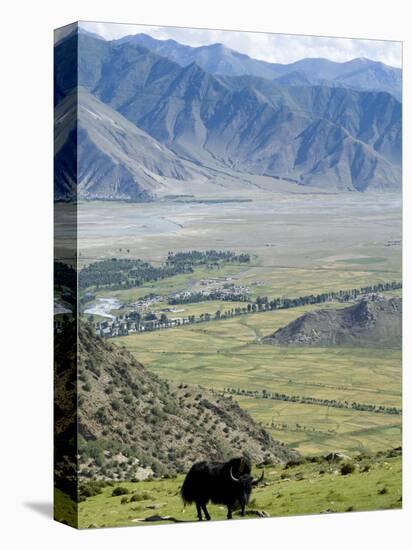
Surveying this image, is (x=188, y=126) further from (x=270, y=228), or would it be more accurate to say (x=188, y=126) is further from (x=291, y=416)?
(x=291, y=416)

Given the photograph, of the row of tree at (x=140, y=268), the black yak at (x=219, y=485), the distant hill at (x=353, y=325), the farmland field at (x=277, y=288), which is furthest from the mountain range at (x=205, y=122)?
the black yak at (x=219, y=485)

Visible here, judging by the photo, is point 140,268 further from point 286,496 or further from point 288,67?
point 288,67

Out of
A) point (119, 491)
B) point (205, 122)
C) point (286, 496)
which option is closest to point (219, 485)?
point (286, 496)

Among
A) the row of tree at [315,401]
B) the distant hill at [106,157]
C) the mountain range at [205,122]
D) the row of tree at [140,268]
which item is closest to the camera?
the distant hill at [106,157]

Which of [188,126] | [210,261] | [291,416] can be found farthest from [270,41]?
[291,416]

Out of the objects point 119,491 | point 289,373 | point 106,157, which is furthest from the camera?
point 289,373

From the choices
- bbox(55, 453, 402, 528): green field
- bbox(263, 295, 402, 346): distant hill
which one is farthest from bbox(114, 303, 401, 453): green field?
bbox(55, 453, 402, 528): green field

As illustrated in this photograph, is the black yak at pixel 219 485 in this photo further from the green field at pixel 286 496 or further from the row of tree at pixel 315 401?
the row of tree at pixel 315 401
